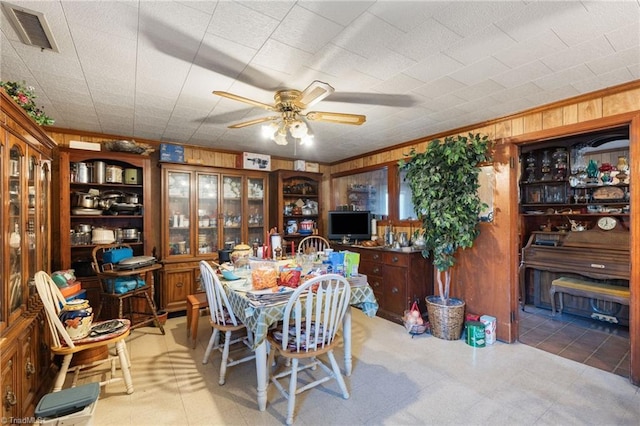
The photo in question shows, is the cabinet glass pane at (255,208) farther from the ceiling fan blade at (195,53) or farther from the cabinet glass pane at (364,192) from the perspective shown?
the ceiling fan blade at (195,53)

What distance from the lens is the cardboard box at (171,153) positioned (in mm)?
3947

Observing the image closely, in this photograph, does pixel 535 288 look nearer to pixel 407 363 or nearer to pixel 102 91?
pixel 407 363

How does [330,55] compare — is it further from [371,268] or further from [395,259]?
[371,268]

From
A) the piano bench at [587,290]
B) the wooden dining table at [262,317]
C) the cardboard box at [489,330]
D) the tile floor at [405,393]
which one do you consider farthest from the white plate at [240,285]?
the piano bench at [587,290]

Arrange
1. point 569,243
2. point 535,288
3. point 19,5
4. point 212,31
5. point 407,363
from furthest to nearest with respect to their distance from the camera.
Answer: point 535,288 < point 569,243 < point 407,363 < point 212,31 < point 19,5

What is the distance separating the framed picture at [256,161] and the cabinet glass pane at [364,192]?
141cm

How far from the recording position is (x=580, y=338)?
3252 mm

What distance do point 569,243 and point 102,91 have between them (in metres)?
5.41

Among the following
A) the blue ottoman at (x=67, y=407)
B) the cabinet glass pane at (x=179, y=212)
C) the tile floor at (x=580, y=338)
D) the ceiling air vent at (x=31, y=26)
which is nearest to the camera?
the ceiling air vent at (x=31, y=26)

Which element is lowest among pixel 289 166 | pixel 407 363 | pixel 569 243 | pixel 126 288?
pixel 407 363

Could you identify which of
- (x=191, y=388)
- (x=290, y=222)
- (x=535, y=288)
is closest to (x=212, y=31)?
(x=191, y=388)

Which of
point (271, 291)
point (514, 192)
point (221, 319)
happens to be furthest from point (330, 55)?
point (514, 192)

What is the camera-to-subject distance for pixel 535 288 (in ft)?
14.3

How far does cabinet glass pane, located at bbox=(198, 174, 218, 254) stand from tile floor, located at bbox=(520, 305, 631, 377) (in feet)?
13.3
